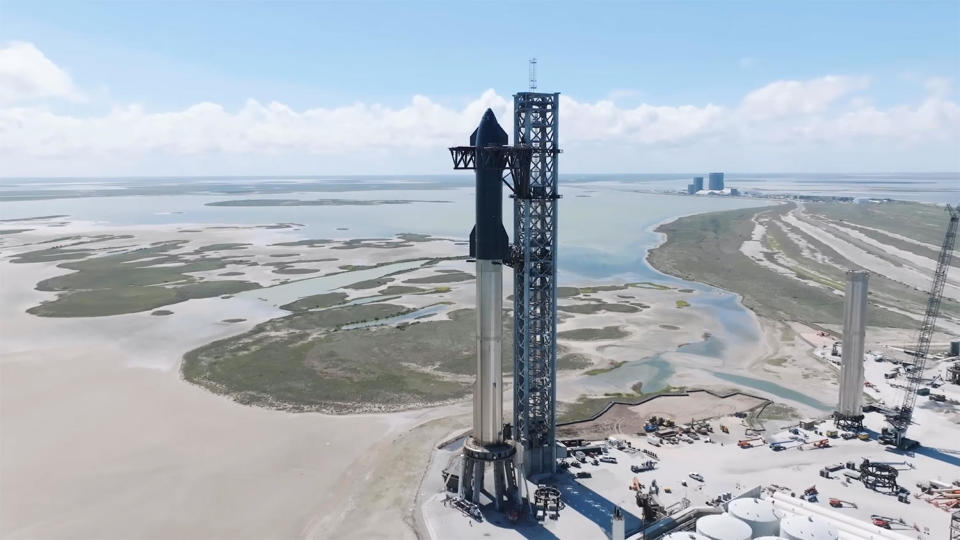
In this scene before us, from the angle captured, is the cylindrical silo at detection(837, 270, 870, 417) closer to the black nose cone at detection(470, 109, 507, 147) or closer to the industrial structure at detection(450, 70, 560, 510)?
the industrial structure at detection(450, 70, 560, 510)

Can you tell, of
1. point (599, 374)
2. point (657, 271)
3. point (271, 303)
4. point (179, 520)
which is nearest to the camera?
point (179, 520)

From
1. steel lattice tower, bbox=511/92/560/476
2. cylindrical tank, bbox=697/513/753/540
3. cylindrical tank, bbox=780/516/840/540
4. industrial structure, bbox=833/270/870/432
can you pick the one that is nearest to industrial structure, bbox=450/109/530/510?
steel lattice tower, bbox=511/92/560/476

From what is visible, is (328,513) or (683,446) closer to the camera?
(328,513)

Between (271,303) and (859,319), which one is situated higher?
(859,319)

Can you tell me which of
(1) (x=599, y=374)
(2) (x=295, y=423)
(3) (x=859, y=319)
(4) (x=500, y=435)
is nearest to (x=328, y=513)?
(4) (x=500, y=435)

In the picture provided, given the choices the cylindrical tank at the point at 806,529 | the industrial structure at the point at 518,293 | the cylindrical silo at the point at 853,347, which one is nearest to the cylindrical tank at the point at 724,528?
the cylindrical tank at the point at 806,529

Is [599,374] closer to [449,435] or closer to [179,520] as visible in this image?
[449,435]

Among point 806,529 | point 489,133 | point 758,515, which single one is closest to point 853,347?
point 758,515
